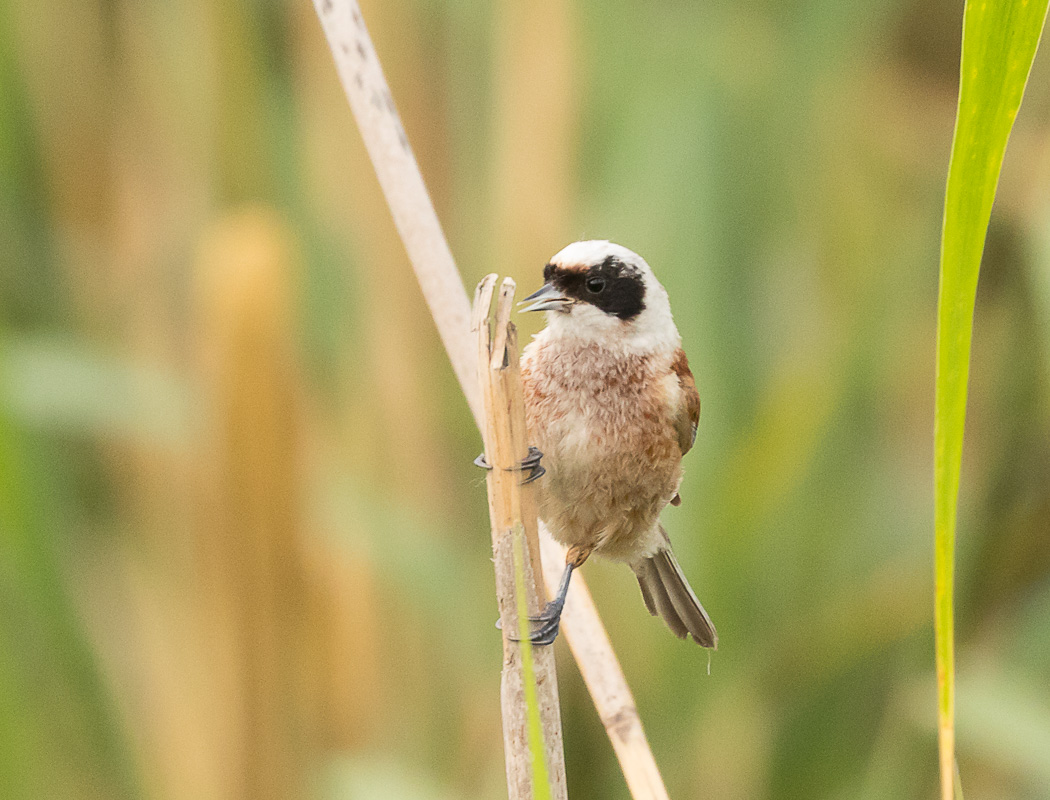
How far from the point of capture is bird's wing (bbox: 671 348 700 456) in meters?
1.38

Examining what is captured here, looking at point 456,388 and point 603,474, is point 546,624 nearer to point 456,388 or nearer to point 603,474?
point 603,474

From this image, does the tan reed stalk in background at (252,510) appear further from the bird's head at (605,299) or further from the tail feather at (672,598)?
the tail feather at (672,598)

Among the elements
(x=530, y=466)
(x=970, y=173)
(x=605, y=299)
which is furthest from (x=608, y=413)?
(x=970, y=173)

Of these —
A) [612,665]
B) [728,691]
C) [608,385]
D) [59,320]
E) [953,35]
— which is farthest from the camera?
[953,35]

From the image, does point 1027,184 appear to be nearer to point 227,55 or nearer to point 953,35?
point 953,35

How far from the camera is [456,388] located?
1.84 metres

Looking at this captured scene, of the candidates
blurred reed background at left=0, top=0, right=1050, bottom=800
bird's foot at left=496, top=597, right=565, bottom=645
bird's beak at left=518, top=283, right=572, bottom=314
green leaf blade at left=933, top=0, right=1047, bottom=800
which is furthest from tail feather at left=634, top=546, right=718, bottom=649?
green leaf blade at left=933, top=0, right=1047, bottom=800

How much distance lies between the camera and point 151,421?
5.61ft

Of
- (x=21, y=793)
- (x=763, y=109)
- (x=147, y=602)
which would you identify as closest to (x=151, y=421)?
(x=147, y=602)

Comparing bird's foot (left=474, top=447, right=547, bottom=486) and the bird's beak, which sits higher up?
the bird's beak

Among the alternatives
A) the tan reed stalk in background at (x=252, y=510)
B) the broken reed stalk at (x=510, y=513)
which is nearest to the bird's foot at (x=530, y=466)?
the broken reed stalk at (x=510, y=513)

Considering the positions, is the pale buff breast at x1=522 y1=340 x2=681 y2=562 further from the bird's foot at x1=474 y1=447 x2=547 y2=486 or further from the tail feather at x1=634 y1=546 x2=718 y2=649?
the tail feather at x1=634 y1=546 x2=718 y2=649

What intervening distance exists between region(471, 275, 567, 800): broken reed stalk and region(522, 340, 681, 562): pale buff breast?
348mm

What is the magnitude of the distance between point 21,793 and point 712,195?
3.95 ft
